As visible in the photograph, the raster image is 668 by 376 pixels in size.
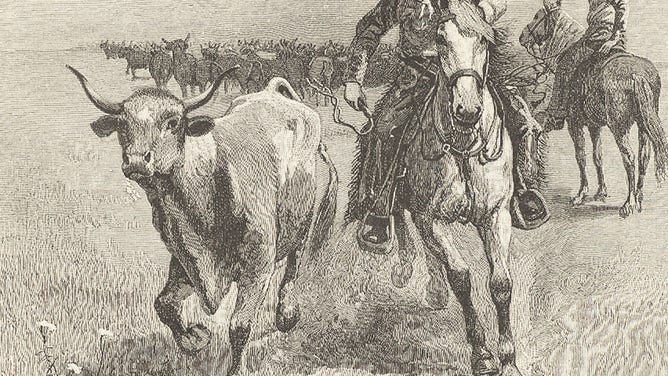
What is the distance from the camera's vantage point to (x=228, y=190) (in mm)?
5207

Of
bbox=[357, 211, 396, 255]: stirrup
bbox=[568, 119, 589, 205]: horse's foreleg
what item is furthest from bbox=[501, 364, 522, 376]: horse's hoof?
bbox=[568, 119, 589, 205]: horse's foreleg

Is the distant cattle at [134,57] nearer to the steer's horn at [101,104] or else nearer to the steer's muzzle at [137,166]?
the steer's horn at [101,104]

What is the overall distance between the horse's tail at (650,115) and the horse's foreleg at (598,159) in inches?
10.8

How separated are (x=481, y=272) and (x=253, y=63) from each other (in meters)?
1.90

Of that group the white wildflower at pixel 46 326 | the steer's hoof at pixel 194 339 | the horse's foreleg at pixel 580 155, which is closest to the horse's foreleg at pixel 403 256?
the horse's foreleg at pixel 580 155

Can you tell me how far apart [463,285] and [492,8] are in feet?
5.15

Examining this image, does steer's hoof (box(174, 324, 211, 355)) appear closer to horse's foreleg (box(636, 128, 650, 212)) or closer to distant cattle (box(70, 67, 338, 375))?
distant cattle (box(70, 67, 338, 375))

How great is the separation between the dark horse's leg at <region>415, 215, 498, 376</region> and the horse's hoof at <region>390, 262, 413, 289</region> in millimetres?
345

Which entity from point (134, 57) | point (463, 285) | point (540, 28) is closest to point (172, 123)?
point (134, 57)

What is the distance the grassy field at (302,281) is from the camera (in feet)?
18.2

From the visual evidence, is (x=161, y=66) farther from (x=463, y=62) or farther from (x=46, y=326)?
(x=463, y=62)

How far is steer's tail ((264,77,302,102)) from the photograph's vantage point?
5.62 meters

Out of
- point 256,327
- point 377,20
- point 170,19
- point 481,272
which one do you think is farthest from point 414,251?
point 170,19

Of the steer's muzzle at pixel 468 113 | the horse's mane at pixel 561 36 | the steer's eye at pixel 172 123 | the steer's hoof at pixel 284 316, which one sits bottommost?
the steer's hoof at pixel 284 316
